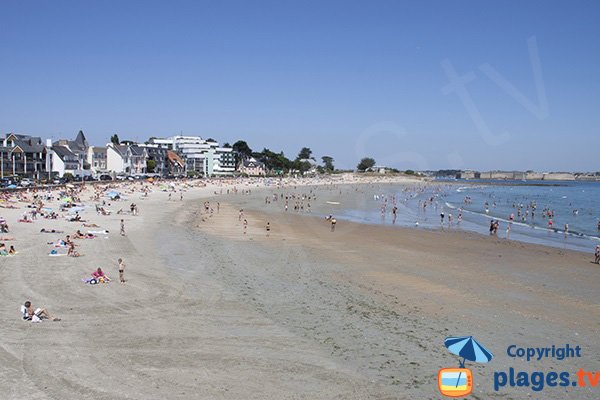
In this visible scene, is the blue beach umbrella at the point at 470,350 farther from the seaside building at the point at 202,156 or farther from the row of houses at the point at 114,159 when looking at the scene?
the seaside building at the point at 202,156

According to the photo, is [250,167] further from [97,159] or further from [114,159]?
[97,159]

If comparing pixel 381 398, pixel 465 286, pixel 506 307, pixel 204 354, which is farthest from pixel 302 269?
pixel 381 398

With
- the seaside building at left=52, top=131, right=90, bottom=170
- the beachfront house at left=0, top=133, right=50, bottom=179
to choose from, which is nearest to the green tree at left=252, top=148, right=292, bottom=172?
the seaside building at left=52, top=131, right=90, bottom=170

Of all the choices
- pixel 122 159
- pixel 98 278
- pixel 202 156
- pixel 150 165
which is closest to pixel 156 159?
pixel 150 165

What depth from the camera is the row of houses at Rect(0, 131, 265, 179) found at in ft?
246

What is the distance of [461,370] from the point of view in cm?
891

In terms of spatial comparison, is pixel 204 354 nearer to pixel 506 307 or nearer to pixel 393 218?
pixel 506 307

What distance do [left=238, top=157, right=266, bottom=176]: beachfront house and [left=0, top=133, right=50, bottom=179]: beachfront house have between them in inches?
3029

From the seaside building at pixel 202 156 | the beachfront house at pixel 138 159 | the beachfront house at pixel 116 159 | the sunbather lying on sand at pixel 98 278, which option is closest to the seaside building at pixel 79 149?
the beachfront house at pixel 116 159

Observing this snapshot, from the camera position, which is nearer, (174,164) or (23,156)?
(23,156)

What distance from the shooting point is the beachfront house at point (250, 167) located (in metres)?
157

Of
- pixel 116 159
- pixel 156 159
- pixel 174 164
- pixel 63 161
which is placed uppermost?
pixel 156 159

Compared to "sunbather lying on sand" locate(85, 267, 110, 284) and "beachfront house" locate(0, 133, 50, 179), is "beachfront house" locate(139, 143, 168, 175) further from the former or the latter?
"sunbather lying on sand" locate(85, 267, 110, 284)

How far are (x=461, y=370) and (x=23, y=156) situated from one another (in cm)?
8122
